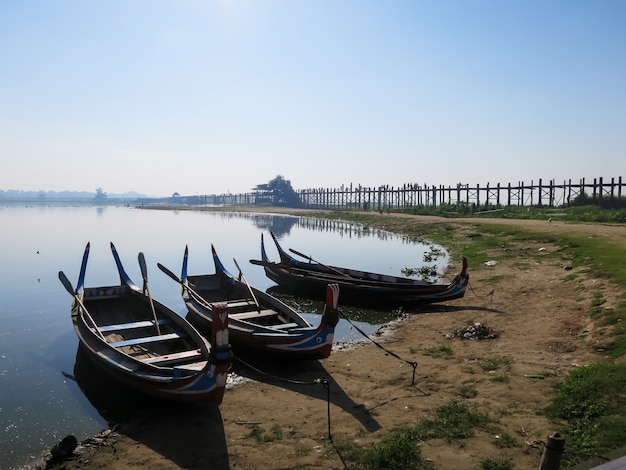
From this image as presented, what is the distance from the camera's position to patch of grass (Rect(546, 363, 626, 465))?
19.6 feet

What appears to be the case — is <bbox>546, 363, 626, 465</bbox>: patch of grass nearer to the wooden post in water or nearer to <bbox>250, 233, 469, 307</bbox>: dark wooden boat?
the wooden post in water

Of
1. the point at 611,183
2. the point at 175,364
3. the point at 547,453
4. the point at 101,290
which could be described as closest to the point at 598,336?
the point at 547,453

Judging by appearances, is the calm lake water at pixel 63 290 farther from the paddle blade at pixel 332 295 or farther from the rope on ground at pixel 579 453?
the rope on ground at pixel 579 453

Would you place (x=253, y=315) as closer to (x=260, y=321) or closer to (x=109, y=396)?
(x=260, y=321)

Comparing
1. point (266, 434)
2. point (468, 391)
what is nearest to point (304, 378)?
point (266, 434)

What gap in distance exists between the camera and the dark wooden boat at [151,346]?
752 centimetres

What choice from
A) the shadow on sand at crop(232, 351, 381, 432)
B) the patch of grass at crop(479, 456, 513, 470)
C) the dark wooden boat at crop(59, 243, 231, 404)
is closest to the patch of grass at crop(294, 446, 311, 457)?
the shadow on sand at crop(232, 351, 381, 432)

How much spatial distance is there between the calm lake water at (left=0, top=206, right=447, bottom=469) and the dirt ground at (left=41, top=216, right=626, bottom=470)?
46.8 inches

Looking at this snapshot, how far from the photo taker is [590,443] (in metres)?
6.00

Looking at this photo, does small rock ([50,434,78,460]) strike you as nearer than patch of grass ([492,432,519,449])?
No

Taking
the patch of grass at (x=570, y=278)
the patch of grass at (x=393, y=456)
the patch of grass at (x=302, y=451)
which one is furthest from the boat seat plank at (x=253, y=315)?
the patch of grass at (x=570, y=278)

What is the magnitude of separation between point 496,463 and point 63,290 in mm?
20795

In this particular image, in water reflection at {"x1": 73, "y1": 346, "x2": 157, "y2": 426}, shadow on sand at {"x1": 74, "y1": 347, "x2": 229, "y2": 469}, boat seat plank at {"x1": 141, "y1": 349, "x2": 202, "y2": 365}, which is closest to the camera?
shadow on sand at {"x1": 74, "y1": 347, "x2": 229, "y2": 469}

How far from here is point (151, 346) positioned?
10820 mm
